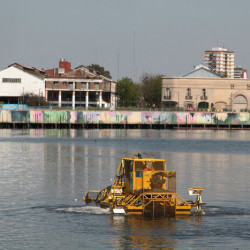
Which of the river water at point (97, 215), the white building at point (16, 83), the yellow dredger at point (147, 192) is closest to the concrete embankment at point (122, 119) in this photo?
the white building at point (16, 83)

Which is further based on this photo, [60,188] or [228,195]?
[60,188]

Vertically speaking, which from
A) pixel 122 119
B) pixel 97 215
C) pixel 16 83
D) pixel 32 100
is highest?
pixel 16 83

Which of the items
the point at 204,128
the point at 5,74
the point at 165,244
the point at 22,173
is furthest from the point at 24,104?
the point at 165,244

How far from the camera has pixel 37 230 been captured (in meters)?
32.1

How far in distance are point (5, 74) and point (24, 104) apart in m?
14.0

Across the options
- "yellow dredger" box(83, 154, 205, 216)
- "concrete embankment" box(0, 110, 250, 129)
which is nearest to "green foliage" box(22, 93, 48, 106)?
"concrete embankment" box(0, 110, 250, 129)

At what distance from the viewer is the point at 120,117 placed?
18212cm

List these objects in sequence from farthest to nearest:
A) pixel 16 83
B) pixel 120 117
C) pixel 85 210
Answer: pixel 16 83, pixel 120 117, pixel 85 210

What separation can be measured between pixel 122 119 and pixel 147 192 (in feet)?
490

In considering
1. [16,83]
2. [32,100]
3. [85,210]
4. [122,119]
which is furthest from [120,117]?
[85,210]

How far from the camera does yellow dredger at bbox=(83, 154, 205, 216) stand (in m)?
33.7

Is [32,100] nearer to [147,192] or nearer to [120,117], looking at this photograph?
[120,117]

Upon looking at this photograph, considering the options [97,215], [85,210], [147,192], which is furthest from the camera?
[85,210]

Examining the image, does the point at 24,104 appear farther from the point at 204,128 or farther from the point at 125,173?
the point at 125,173
